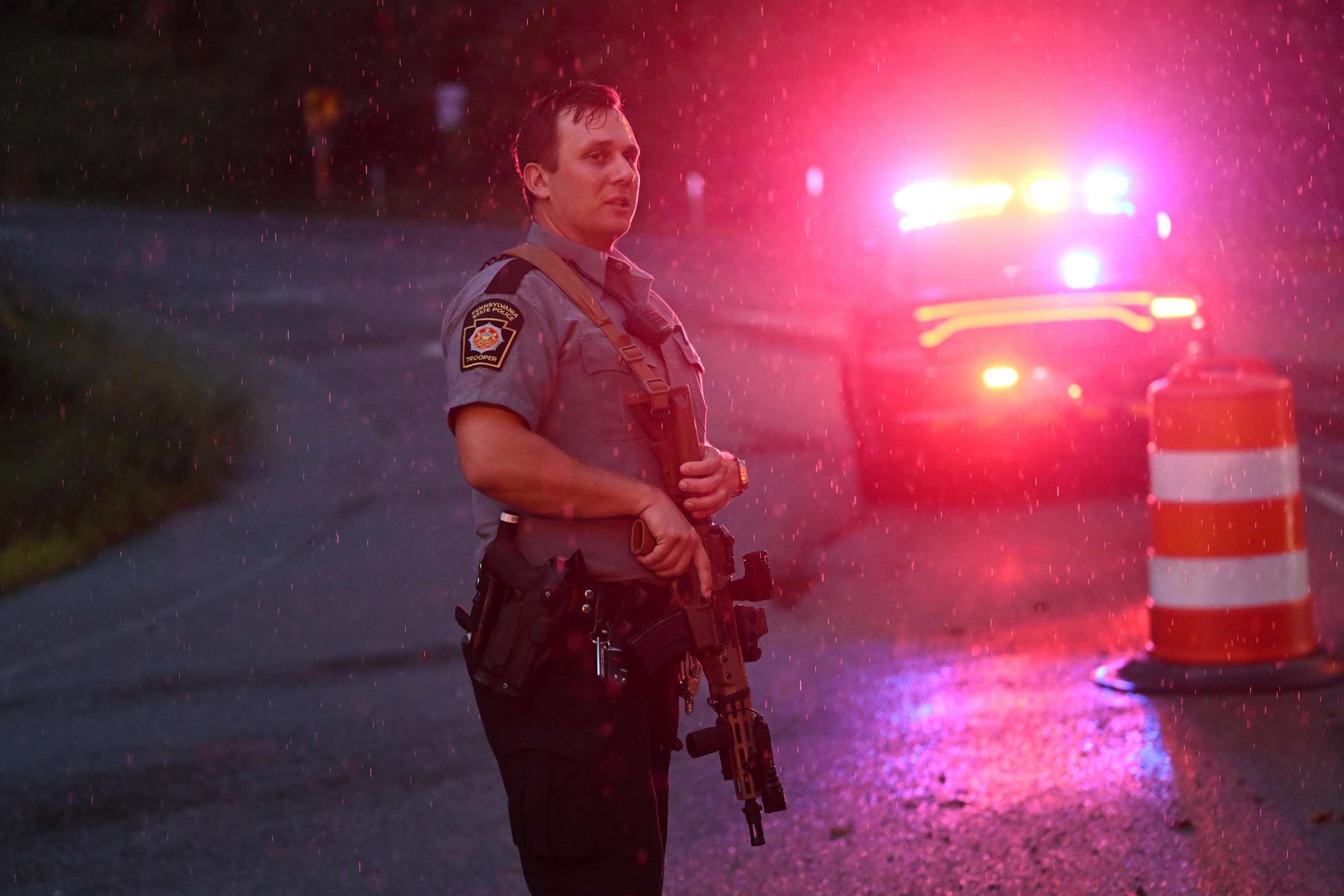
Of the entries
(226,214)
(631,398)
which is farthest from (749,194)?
(631,398)

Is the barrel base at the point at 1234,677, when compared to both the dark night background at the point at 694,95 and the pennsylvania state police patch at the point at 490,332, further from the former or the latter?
the dark night background at the point at 694,95

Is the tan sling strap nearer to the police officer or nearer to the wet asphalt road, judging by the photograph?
the police officer

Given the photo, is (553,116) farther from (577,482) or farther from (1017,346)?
(1017,346)

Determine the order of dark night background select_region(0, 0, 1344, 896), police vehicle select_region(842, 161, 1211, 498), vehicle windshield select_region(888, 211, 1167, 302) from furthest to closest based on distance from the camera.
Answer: vehicle windshield select_region(888, 211, 1167, 302)
police vehicle select_region(842, 161, 1211, 498)
dark night background select_region(0, 0, 1344, 896)

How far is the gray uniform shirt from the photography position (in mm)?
3260

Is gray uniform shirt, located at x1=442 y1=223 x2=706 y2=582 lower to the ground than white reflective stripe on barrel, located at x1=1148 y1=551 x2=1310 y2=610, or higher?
higher

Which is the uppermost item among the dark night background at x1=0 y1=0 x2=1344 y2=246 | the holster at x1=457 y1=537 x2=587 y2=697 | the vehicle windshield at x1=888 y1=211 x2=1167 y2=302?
the dark night background at x1=0 y1=0 x2=1344 y2=246

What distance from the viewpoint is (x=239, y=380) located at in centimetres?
2009

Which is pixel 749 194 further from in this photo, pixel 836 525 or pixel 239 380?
pixel 836 525

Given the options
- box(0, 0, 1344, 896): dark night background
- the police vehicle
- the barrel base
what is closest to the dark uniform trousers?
box(0, 0, 1344, 896): dark night background

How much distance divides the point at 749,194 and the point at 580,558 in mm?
40784

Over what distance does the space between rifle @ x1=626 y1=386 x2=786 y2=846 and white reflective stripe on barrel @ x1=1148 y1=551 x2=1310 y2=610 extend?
3690 mm

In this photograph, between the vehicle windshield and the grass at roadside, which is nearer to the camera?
the vehicle windshield

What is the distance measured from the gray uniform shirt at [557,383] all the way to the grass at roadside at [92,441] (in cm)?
801
